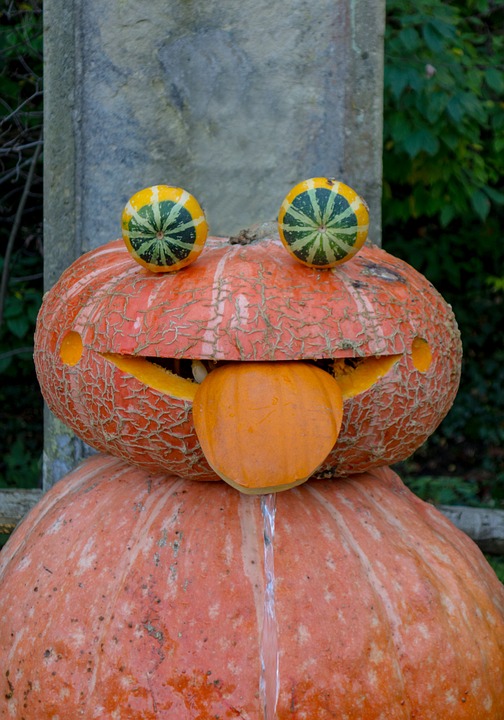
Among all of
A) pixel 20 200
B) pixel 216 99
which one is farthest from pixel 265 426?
pixel 20 200

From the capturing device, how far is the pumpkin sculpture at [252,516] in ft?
6.12

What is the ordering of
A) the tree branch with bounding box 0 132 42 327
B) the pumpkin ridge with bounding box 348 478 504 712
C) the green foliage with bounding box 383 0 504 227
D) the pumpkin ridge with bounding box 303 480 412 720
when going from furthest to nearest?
the tree branch with bounding box 0 132 42 327 → the green foliage with bounding box 383 0 504 227 → the pumpkin ridge with bounding box 348 478 504 712 → the pumpkin ridge with bounding box 303 480 412 720

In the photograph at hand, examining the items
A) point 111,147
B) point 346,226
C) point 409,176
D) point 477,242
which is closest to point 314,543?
point 346,226

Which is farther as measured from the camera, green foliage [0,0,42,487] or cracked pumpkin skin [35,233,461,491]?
green foliage [0,0,42,487]

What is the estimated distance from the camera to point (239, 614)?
191cm

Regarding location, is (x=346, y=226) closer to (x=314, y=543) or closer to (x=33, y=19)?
(x=314, y=543)

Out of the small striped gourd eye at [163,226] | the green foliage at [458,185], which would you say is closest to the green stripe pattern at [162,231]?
the small striped gourd eye at [163,226]

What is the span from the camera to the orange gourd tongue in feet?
6.00

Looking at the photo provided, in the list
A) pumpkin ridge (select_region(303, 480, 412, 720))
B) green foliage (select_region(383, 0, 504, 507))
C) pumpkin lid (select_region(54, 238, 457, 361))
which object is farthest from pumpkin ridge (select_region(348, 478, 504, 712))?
green foliage (select_region(383, 0, 504, 507))

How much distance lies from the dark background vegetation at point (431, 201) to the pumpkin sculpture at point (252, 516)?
5.76ft

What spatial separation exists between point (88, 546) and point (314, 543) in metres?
0.51

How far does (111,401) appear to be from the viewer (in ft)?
6.61

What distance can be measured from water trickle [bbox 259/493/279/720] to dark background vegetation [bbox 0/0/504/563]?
2165 millimetres

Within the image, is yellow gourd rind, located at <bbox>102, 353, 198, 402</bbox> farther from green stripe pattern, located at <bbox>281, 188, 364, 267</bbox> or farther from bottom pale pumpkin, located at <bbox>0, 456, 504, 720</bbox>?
green stripe pattern, located at <bbox>281, 188, 364, 267</bbox>
